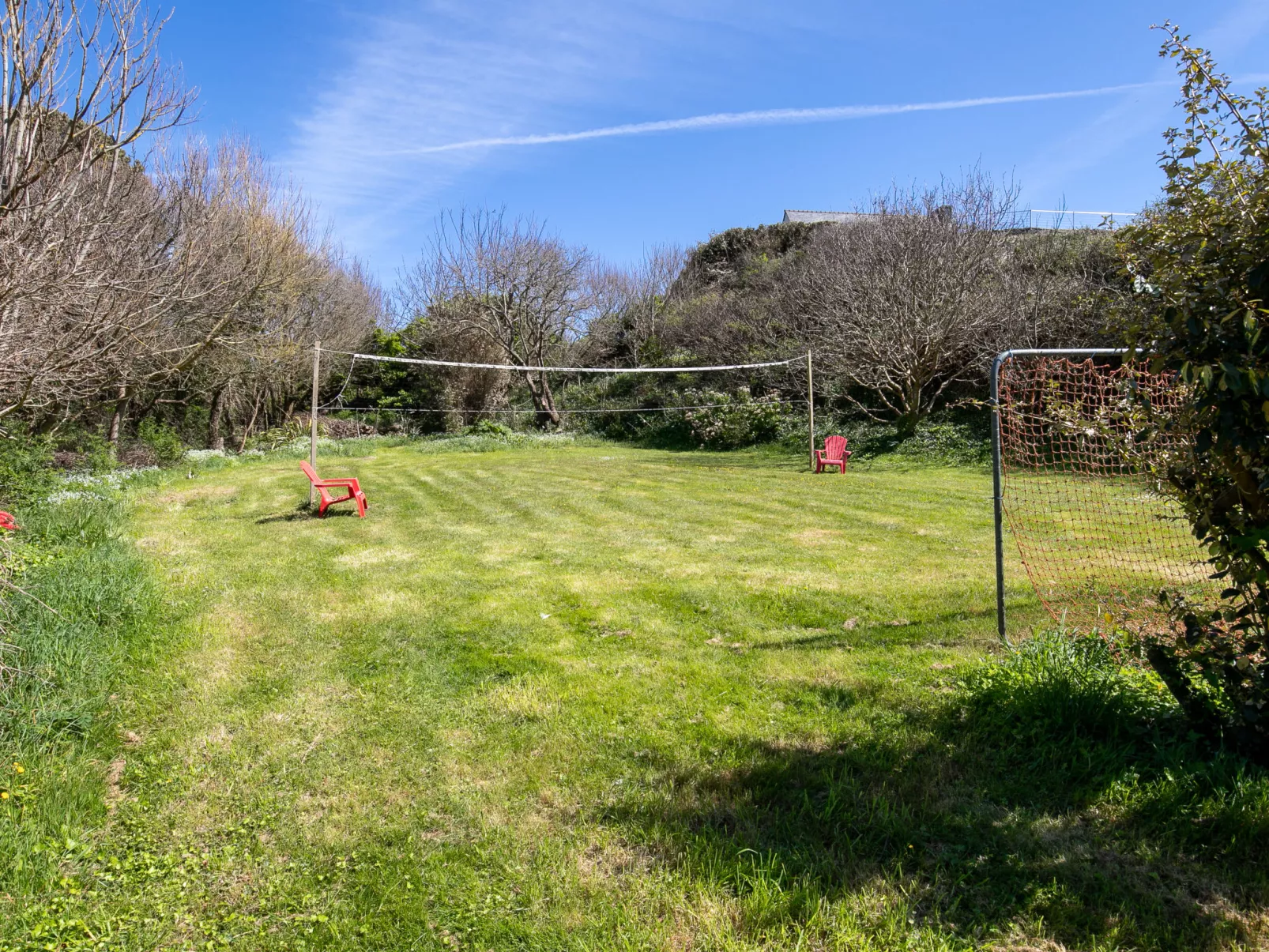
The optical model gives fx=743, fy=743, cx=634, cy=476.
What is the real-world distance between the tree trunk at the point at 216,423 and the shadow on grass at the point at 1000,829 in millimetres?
17716

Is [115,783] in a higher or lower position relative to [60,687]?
lower

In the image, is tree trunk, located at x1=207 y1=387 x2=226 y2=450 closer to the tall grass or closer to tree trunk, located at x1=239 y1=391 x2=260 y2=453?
tree trunk, located at x1=239 y1=391 x2=260 y2=453

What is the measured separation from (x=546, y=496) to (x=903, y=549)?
5117 mm

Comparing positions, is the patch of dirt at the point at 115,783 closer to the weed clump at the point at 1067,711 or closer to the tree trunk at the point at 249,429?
the weed clump at the point at 1067,711

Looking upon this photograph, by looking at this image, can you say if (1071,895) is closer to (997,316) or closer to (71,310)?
(71,310)

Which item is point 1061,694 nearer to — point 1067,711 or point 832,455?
point 1067,711

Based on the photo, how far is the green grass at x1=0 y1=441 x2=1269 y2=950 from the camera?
2.21m

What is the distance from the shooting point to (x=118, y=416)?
576 inches

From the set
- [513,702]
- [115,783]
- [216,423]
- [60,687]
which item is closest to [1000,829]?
[513,702]

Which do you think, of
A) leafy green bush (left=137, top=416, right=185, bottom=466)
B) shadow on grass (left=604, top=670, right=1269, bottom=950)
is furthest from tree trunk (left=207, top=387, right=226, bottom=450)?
shadow on grass (left=604, top=670, right=1269, bottom=950)

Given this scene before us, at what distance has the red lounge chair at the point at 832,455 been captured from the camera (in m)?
12.7

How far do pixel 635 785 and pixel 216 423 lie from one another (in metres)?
18.3

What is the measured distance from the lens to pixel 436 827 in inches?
106

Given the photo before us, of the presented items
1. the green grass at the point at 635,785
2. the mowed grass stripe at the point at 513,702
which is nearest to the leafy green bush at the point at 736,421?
the mowed grass stripe at the point at 513,702
